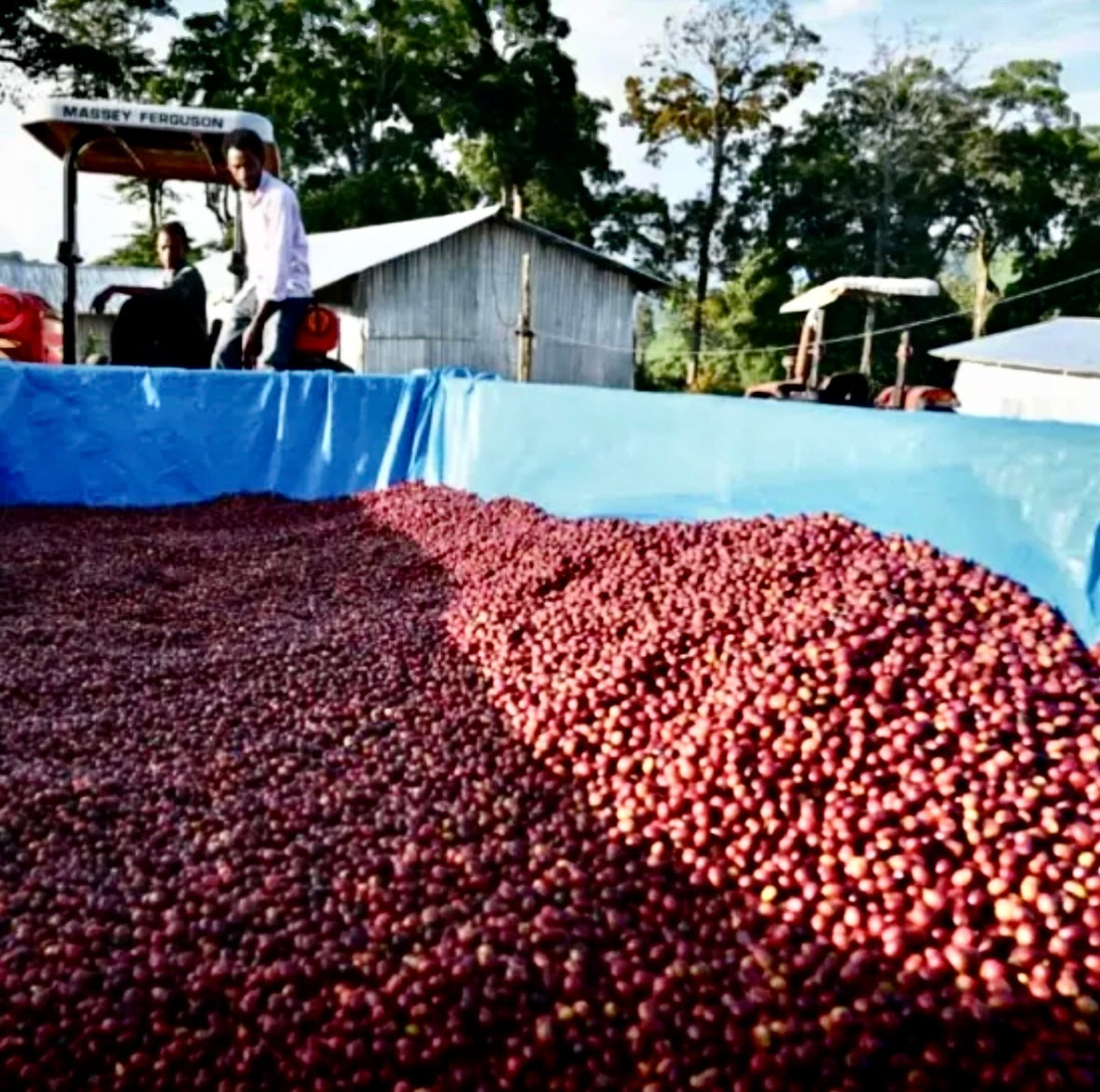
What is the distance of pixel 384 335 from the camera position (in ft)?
61.6

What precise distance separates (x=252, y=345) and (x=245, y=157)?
1.39 m

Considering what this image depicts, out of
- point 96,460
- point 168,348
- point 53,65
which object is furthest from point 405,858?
point 53,65

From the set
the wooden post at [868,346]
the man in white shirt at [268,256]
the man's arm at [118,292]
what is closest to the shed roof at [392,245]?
the wooden post at [868,346]

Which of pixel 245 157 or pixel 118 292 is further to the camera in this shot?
pixel 118 292

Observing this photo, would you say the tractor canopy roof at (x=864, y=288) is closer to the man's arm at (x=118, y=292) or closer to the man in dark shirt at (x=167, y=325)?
the man in dark shirt at (x=167, y=325)

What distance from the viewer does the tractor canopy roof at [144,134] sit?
6137mm

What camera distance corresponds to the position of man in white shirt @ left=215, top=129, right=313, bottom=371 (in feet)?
19.2

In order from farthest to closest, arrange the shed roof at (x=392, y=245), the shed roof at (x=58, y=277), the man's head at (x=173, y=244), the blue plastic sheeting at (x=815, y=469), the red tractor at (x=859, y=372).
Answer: the shed roof at (x=58, y=277), the shed roof at (x=392, y=245), the red tractor at (x=859, y=372), the man's head at (x=173, y=244), the blue plastic sheeting at (x=815, y=469)

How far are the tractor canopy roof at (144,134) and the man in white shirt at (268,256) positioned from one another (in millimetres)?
309

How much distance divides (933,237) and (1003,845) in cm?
3316

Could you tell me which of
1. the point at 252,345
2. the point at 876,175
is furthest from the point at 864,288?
the point at 876,175

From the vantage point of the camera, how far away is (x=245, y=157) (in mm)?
5703

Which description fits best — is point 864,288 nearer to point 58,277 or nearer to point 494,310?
point 494,310

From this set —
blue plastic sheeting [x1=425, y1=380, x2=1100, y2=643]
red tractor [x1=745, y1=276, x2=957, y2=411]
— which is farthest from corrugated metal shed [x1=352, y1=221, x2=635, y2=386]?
blue plastic sheeting [x1=425, y1=380, x2=1100, y2=643]
